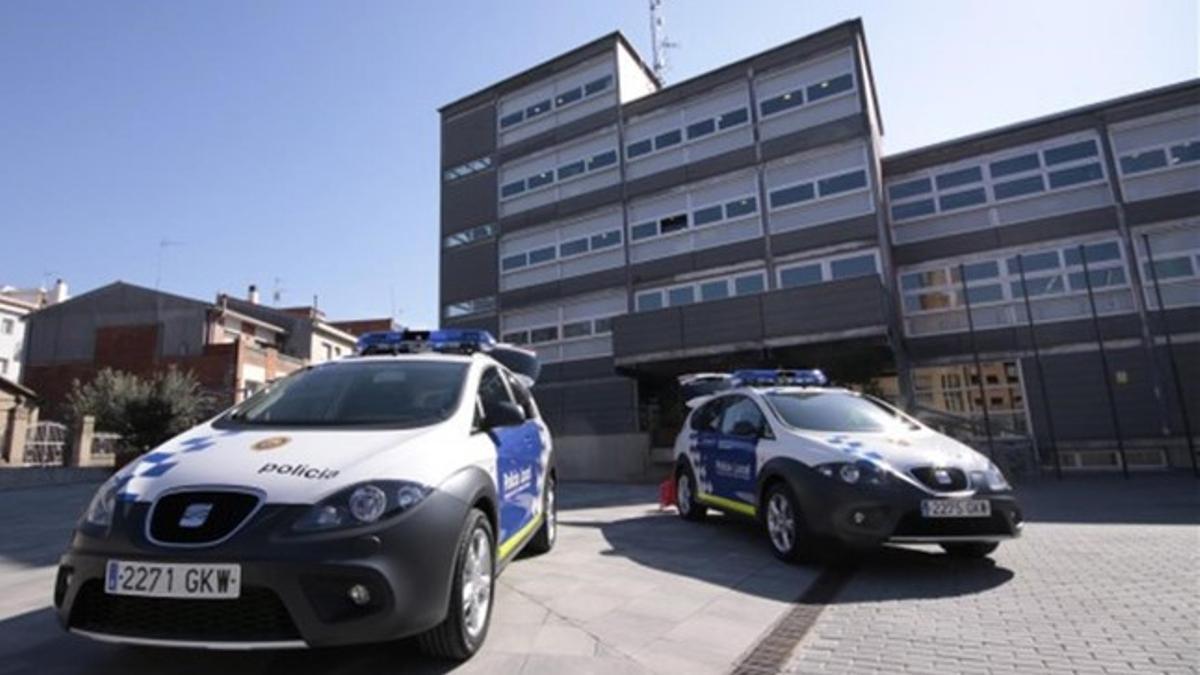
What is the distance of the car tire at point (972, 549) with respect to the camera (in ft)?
19.1

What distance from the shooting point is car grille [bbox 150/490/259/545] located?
2688 mm

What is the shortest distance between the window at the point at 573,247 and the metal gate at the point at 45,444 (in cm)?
1896

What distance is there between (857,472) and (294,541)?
435 cm

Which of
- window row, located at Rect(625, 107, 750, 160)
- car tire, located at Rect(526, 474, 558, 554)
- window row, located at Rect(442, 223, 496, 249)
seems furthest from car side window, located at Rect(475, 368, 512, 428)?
window row, located at Rect(442, 223, 496, 249)

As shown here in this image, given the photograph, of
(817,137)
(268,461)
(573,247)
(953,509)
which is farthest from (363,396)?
(573,247)

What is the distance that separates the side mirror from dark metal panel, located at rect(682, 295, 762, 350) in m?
14.1

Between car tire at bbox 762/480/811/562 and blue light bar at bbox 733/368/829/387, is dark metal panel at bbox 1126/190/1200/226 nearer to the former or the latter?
blue light bar at bbox 733/368/829/387

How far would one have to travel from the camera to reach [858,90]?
1900 cm

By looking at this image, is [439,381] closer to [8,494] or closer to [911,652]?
[911,652]

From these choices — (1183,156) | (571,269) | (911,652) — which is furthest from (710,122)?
(911,652)

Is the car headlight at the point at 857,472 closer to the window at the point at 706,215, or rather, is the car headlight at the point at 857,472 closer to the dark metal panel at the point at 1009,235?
the dark metal panel at the point at 1009,235

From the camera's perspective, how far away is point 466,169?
27.2 meters

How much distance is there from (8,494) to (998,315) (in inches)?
1002

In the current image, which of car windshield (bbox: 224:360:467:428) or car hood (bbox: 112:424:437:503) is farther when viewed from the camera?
car windshield (bbox: 224:360:467:428)
